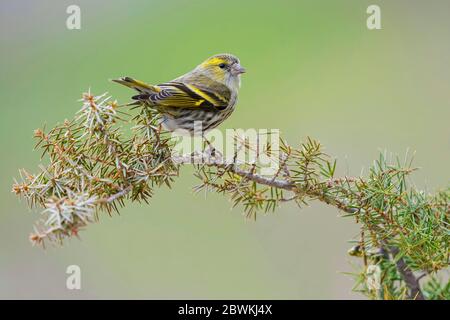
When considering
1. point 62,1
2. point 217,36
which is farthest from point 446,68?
point 62,1

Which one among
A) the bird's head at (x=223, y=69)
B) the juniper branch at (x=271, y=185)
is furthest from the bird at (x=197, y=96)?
the juniper branch at (x=271, y=185)

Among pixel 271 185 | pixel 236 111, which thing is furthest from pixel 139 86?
pixel 236 111

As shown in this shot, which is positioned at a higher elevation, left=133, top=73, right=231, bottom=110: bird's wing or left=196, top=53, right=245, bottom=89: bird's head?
left=196, top=53, right=245, bottom=89: bird's head

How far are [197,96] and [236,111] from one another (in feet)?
9.06

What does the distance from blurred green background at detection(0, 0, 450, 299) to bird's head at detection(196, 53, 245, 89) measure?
113 cm

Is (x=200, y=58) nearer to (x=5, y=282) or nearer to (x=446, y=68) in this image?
(x=446, y=68)

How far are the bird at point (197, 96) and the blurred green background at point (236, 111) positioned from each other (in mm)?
1125

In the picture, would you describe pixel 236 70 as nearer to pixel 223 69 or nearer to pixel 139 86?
pixel 223 69

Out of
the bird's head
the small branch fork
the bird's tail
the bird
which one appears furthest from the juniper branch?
the bird's head

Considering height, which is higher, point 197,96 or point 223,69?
point 223,69

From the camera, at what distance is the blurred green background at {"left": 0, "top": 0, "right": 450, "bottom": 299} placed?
4102mm

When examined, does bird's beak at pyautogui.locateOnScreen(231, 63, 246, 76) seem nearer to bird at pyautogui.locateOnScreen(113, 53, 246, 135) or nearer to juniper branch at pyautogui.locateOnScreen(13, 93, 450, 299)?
bird at pyautogui.locateOnScreen(113, 53, 246, 135)

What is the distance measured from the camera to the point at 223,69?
3084 millimetres

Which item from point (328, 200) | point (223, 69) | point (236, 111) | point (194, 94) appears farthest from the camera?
point (236, 111)
